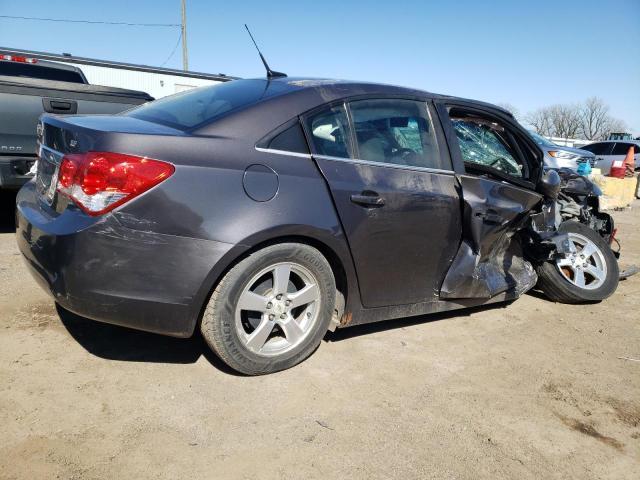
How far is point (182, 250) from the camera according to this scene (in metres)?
2.41

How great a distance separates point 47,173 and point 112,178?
0.68 m

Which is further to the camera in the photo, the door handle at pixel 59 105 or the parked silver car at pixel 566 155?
the parked silver car at pixel 566 155

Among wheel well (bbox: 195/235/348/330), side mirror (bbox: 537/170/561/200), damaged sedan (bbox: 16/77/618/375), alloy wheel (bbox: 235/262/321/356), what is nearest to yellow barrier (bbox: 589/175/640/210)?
side mirror (bbox: 537/170/561/200)

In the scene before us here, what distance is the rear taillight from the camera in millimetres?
2340

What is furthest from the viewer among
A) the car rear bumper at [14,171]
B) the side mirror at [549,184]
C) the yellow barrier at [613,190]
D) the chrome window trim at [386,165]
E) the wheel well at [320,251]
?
the yellow barrier at [613,190]

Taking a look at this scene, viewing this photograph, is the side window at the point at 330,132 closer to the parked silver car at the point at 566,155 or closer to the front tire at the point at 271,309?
the front tire at the point at 271,309

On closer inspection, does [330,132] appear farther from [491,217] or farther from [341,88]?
[491,217]

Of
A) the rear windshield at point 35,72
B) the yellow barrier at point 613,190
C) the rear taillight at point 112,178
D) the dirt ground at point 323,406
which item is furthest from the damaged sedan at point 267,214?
the yellow barrier at point 613,190

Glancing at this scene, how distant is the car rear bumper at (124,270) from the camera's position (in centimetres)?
234

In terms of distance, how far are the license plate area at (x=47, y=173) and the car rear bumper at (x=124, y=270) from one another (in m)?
0.20

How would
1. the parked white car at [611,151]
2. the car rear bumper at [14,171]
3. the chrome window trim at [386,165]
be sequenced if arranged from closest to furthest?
1. the chrome window trim at [386,165]
2. the car rear bumper at [14,171]
3. the parked white car at [611,151]

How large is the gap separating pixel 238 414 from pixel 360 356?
97 cm

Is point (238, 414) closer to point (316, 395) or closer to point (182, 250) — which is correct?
point (316, 395)

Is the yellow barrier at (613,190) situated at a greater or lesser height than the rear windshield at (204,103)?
lesser
